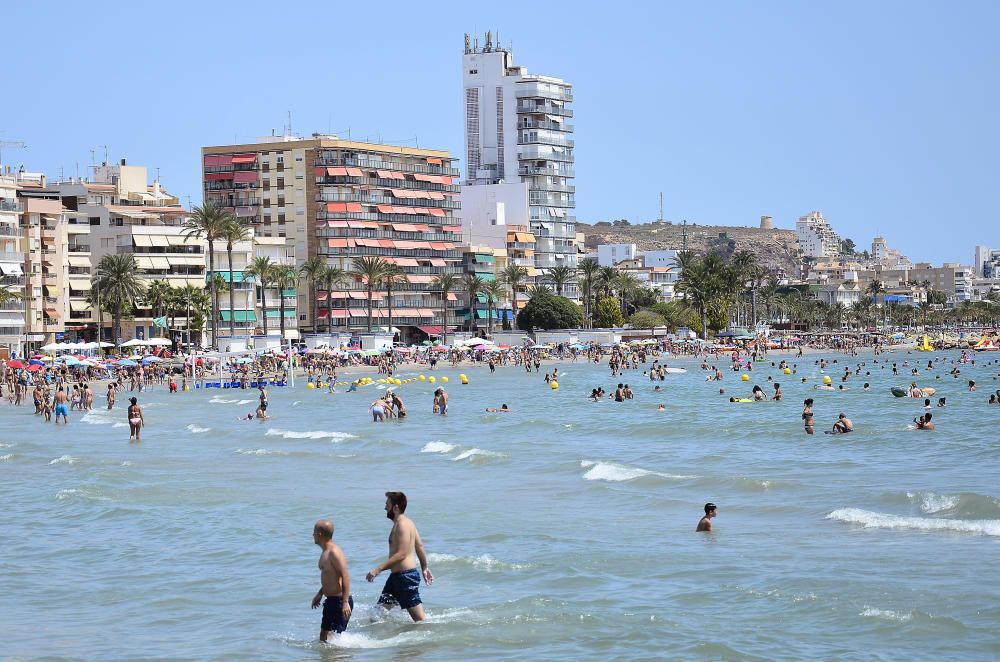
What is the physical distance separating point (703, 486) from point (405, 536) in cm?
1440

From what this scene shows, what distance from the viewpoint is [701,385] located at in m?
73.5

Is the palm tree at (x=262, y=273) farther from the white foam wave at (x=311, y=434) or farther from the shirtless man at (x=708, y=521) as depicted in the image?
the shirtless man at (x=708, y=521)

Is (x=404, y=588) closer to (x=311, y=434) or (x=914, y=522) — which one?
(x=914, y=522)

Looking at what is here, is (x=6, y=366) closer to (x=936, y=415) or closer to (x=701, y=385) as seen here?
(x=701, y=385)

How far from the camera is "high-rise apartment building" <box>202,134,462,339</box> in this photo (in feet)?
395

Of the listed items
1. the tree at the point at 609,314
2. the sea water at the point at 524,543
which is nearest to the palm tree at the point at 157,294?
the tree at the point at 609,314

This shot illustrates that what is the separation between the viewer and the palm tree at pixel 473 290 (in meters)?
127

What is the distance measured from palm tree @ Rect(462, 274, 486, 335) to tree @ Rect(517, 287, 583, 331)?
471 centimetres

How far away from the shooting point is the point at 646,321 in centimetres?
13850

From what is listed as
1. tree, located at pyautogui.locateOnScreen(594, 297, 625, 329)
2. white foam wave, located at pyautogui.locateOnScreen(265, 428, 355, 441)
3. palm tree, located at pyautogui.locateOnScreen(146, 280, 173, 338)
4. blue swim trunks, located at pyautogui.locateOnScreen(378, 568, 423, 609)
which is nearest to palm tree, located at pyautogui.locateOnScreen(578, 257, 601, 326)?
tree, located at pyautogui.locateOnScreen(594, 297, 625, 329)

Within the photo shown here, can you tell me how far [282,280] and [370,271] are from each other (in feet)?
35.3

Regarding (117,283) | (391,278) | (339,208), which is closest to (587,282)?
(391,278)

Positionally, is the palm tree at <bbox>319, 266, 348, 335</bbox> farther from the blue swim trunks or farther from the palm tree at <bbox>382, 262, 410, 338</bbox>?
the blue swim trunks

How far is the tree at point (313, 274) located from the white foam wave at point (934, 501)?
91805 mm
